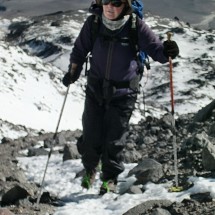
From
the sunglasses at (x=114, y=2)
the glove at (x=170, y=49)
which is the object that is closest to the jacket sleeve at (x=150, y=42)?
the glove at (x=170, y=49)

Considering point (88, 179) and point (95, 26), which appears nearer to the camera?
point (95, 26)

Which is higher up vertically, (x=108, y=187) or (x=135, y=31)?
(x=135, y=31)

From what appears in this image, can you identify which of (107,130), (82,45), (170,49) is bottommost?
(107,130)

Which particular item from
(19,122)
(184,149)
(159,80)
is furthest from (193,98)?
(184,149)

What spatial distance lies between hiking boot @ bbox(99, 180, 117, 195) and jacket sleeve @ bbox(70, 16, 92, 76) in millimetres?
2069

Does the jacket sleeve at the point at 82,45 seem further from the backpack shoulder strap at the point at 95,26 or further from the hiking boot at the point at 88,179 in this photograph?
the hiking boot at the point at 88,179

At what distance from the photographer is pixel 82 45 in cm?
847

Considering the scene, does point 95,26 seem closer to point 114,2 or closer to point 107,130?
point 114,2

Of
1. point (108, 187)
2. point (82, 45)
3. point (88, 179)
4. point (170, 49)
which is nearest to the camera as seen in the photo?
point (170, 49)

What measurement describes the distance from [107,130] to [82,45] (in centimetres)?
155

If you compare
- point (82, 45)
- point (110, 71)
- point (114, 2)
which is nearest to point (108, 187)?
point (110, 71)

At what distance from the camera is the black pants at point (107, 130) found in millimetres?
8375

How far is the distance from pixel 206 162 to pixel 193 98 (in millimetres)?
117469

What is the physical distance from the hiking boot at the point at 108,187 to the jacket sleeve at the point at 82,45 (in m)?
2.07
